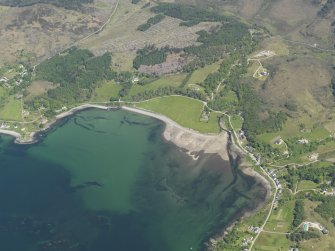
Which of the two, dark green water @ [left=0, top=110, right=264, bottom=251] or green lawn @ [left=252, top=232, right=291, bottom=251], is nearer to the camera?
green lawn @ [left=252, top=232, right=291, bottom=251]

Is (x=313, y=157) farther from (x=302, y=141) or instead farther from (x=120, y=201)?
(x=120, y=201)

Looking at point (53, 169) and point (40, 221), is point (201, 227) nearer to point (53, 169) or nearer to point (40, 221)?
point (40, 221)

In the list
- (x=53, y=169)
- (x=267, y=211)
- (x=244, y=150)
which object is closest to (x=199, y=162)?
(x=244, y=150)

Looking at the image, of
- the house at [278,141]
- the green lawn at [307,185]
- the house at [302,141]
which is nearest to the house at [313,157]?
the house at [302,141]

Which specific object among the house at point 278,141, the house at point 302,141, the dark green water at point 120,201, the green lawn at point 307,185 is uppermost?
the house at point 302,141

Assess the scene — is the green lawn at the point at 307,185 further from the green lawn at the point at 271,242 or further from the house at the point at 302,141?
the green lawn at the point at 271,242

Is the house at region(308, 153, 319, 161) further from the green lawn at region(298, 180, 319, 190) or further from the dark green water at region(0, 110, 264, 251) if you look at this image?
the dark green water at region(0, 110, 264, 251)

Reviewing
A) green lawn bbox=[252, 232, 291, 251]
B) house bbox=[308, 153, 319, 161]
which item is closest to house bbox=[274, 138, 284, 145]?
house bbox=[308, 153, 319, 161]
